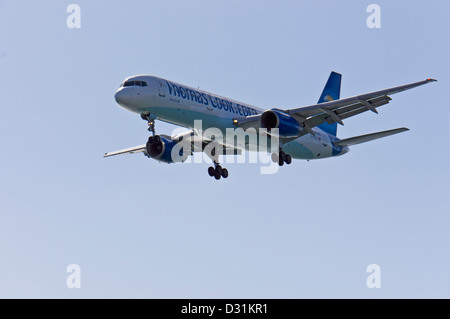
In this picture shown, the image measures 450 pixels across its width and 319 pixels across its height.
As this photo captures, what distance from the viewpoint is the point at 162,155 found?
47.3 metres

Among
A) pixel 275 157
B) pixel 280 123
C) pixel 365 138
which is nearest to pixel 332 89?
pixel 365 138

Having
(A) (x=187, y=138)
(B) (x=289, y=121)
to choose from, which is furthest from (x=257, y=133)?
(A) (x=187, y=138)

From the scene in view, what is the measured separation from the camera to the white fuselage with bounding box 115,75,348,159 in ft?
132

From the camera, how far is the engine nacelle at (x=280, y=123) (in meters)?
43.3

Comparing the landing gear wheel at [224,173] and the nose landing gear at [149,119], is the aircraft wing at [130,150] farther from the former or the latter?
the nose landing gear at [149,119]

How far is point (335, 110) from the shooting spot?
44.3 metres

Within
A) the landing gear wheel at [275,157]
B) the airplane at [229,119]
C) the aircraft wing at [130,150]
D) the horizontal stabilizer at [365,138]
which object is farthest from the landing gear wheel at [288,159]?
the aircraft wing at [130,150]

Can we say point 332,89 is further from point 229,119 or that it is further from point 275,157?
point 229,119

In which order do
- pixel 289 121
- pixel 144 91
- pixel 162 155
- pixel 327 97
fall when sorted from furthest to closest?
pixel 327 97 < pixel 162 155 < pixel 289 121 < pixel 144 91

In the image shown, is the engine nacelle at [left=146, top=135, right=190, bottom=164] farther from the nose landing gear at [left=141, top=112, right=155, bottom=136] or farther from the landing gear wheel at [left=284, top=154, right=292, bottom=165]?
the landing gear wheel at [left=284, top=154, right=292, bottom=165]

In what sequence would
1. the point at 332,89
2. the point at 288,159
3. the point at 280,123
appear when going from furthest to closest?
the point at 332,89, the point at 288,159, the point at 280,123

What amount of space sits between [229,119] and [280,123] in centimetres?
313
